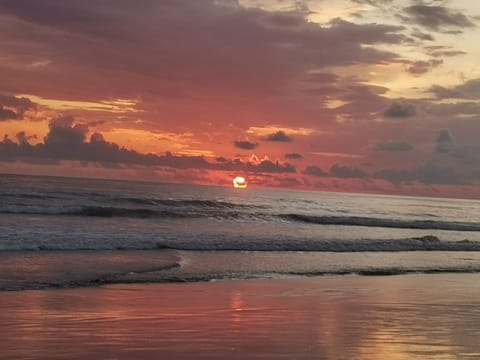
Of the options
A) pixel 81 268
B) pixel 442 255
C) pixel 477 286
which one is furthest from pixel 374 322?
pixel 442 255

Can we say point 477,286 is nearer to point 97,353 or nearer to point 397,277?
point 397,277

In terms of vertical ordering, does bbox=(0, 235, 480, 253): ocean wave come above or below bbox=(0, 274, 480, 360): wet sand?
below

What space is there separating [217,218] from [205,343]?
96.9ft

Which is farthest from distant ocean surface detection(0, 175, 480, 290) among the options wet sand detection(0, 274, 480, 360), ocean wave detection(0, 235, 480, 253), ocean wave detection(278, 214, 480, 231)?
ocean wave detection(278, 214, 480, 231)

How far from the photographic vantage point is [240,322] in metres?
8.56

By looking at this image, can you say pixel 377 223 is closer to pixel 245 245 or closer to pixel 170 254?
pixel 245 245

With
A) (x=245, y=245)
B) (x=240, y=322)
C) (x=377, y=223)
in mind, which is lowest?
(x=377, y=223)

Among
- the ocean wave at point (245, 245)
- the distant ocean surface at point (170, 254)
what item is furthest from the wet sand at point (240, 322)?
the ocean wave at point (245, 245)

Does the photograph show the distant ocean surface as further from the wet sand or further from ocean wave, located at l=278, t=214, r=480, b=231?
ocean wave, located at l=278, t=214, r=480, b=231

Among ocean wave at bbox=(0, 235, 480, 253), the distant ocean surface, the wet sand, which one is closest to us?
the wet sand

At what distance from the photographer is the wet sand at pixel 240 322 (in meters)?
6.85

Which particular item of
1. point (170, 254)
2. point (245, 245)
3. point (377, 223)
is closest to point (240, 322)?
point (170, 254)

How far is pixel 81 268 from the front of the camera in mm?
14062

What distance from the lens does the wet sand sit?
685 cm
